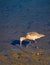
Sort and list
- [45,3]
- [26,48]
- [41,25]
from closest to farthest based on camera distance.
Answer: [26,48], [41,25], [45,3]

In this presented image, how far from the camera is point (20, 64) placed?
10.2 meters

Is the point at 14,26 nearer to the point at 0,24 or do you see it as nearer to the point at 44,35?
the point at 0,24

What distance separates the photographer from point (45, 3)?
62.3 ft

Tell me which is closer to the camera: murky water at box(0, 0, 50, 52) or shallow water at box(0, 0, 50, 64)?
shallow water at box(0, 0, 50, 64)

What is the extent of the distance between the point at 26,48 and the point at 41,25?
3196 mm

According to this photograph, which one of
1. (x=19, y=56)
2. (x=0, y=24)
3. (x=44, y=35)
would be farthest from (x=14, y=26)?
(x=19, y=56)

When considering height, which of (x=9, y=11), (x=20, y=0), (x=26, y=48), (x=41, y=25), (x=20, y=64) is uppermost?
(x=20, y=0)

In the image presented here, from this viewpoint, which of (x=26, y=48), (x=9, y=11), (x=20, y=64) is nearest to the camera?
(x=20, y=64)

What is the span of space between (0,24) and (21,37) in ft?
10.5

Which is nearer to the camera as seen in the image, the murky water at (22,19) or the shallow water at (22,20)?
the shallow water at (22,20)

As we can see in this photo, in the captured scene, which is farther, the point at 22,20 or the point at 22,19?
the point at 22,19

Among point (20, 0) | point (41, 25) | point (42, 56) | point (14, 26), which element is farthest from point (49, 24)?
point (20, 0)

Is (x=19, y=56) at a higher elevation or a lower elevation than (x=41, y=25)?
lower

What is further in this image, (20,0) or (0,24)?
(20,0)
